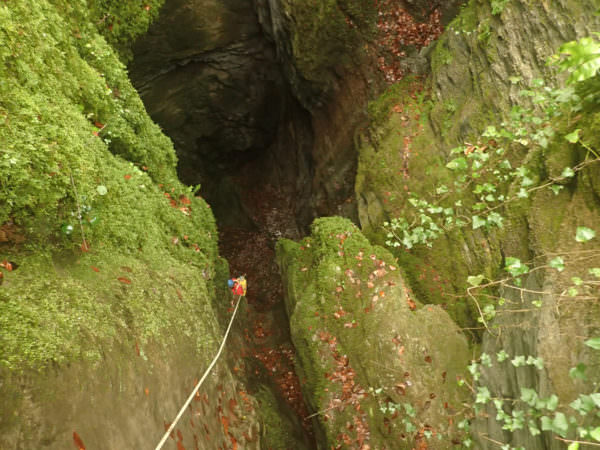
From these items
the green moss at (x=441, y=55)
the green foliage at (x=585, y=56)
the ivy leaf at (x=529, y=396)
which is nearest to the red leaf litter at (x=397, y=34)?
the green moss at (x=441, y=55)

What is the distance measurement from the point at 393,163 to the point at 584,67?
4.81 meters

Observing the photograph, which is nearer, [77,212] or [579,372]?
[579,372]

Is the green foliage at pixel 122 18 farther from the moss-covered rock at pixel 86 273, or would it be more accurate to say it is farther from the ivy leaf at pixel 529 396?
the ivy leaf at pixel 529 396

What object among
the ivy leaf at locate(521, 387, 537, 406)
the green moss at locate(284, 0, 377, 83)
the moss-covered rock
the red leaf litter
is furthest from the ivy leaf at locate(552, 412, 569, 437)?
the green moss at locate(284, 0, 377, 83)

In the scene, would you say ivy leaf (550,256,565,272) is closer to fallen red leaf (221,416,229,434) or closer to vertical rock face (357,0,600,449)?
vertical rock face (357,0,600,449)

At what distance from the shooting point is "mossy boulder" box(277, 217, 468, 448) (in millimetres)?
4645

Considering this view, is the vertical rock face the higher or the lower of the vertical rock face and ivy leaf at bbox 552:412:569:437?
the higher

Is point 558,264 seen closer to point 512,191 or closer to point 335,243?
point 512,191

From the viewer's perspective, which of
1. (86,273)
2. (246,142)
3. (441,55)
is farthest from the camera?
(246,142)

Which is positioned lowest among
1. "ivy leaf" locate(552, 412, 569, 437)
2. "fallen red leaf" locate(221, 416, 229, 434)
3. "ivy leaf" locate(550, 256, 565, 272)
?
"fallen red leaf" locate(221, 416, 229, 434)

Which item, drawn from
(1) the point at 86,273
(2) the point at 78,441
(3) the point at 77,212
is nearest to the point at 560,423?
(2) the point at 78,441

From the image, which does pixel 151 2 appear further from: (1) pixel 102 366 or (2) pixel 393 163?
(1) pixel 102 366

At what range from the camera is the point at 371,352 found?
502cm

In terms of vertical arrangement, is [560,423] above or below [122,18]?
below
